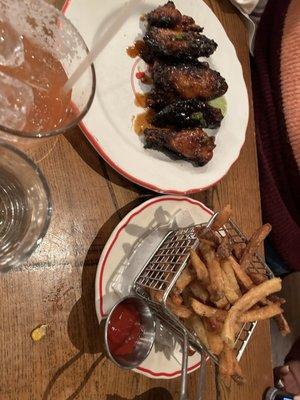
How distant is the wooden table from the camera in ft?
4.59

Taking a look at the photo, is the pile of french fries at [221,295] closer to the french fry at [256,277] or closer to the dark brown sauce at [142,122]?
the french fry at [256,277]

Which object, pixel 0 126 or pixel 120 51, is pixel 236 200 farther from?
pixel 0 126

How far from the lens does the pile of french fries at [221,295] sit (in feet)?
4.58

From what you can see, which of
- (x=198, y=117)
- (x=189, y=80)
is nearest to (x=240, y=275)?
(x=198, y=117)

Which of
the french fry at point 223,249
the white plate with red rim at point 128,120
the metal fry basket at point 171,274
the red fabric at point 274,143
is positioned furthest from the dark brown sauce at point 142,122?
the red fabric at point 274,143

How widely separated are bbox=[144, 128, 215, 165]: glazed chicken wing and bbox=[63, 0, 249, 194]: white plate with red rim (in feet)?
0.11

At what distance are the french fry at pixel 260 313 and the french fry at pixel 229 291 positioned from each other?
50 mm

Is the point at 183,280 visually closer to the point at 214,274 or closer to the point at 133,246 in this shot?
the point at 214,274

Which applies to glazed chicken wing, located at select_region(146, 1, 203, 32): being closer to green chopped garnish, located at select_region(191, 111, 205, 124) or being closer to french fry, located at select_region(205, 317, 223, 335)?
green chopped garnish, located at select_region(191, 111, 205, 124)

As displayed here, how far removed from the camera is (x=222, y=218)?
59.2 inches

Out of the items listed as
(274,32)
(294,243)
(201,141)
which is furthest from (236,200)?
(274,32)

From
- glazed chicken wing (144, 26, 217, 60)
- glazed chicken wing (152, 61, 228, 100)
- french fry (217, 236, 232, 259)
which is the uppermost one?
glazed chicken wing (144, 26, 217, 60)

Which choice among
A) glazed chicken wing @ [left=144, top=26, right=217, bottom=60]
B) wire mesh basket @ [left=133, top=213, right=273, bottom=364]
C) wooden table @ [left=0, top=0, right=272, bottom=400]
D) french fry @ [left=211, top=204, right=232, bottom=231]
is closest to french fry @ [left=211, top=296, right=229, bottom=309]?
wire mesh basket @ [left=133, top=213, right=273, bottom=364]

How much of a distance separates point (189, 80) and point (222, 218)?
0.64 metres
